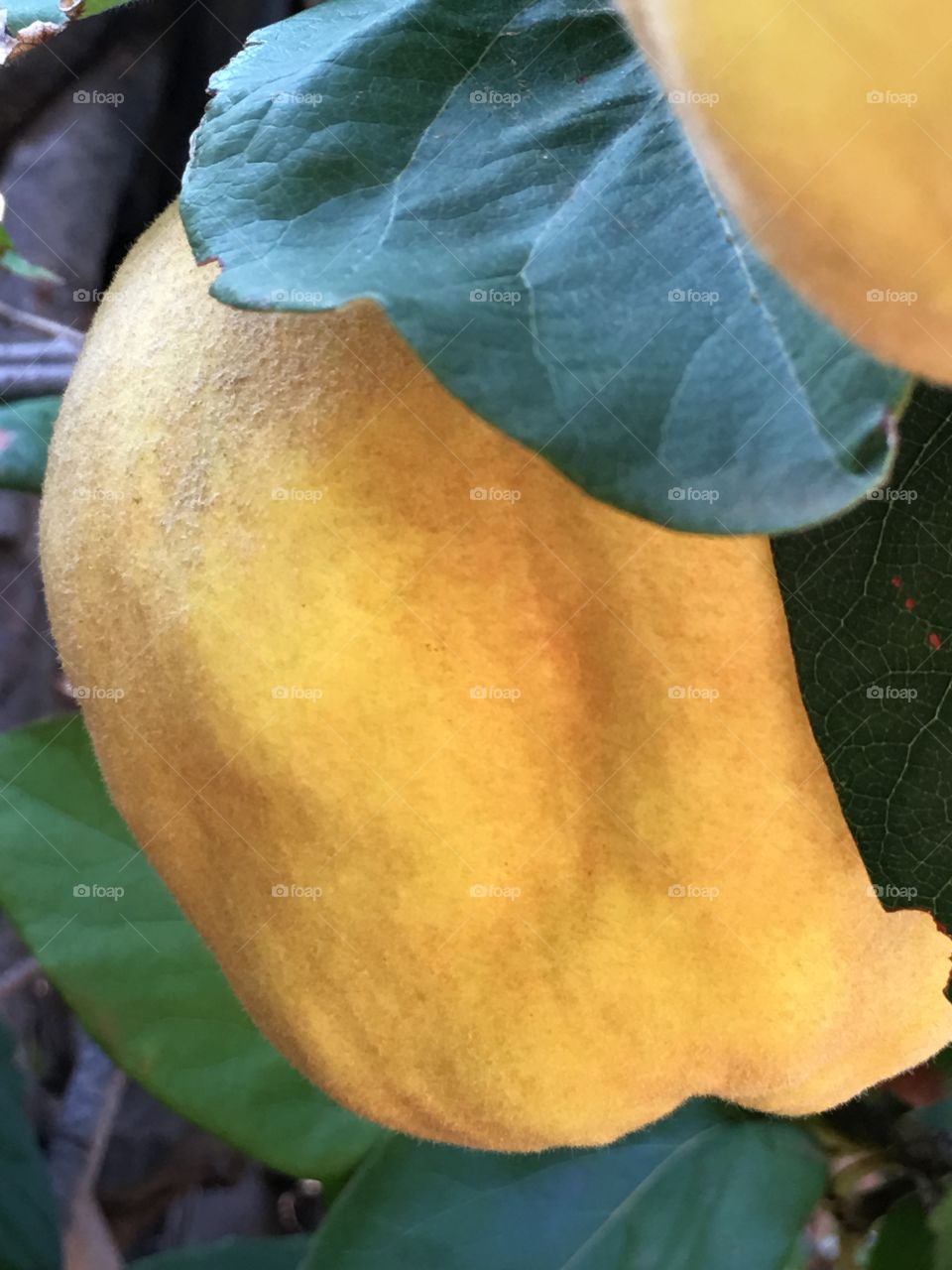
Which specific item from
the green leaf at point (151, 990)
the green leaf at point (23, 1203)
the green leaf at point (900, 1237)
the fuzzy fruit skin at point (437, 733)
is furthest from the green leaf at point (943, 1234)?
the green leaf at point (23, 1203)

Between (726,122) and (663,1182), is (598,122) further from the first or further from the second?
(663,1182)

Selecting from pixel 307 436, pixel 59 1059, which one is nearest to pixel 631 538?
pixel 307 436

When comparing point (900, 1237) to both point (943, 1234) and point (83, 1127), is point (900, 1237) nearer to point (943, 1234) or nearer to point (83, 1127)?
point (943, 1234)

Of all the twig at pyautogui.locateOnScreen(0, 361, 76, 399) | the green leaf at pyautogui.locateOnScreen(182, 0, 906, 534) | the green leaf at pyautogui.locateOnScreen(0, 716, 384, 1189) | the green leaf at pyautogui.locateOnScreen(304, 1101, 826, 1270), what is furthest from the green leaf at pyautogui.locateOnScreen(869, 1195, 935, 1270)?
the twig at pyautogui.locateOnScreen(0, 361, 76, 399)

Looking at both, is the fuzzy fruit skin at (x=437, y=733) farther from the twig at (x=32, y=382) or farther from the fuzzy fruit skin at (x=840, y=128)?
the twig at (x=32, y=382)

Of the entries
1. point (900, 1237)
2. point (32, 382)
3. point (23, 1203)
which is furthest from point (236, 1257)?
point (32, 382)
